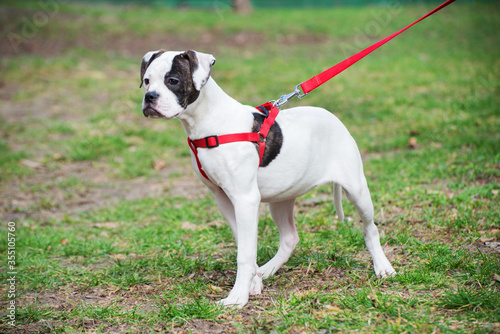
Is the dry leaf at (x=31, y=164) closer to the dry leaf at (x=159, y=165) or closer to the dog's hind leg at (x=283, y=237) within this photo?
the dry leaf at (x=159, y=165)

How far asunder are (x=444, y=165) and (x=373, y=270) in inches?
95.3

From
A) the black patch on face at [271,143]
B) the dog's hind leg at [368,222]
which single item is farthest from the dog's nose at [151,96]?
the dog's hind leg at [368,222]

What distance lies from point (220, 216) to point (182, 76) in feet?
7.10

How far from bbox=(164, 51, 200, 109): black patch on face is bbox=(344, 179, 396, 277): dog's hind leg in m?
1.27

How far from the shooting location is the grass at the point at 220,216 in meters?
3.00

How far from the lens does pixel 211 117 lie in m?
3.03

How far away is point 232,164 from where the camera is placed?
2967 mm

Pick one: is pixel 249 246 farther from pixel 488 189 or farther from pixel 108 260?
pixel 488 189

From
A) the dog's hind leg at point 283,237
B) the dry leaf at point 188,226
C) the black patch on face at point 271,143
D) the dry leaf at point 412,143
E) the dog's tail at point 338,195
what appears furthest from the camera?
the dry leaf at point 412,143

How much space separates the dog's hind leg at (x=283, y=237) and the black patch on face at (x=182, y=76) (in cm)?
116

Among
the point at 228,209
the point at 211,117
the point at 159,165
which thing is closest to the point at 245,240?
the point at 228,209

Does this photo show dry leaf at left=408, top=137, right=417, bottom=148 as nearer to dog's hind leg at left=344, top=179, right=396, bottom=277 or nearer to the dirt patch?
the dirt patch

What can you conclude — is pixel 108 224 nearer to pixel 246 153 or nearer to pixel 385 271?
pixel 246 153

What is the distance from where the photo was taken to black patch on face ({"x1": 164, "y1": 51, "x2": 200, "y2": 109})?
2852 mm
